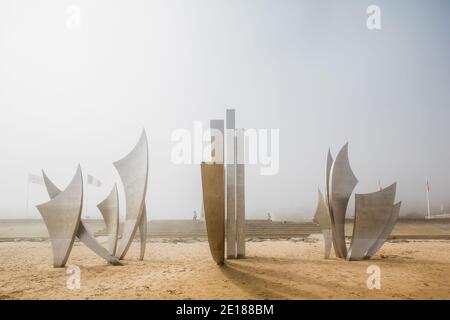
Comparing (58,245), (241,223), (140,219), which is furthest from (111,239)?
(241,223)

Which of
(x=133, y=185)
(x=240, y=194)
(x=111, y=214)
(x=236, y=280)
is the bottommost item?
(x=236, y=280)

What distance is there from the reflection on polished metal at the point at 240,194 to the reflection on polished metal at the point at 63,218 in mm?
5423

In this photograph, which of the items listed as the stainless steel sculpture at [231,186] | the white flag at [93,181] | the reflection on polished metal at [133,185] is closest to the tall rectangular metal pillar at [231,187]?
the stainless steel sculpture at [231,186]

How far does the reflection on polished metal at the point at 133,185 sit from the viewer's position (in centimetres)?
1100

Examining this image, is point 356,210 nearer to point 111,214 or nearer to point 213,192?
point 213,192

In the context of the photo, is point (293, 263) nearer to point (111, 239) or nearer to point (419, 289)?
point (419, 289)

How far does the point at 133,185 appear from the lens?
11.2 metres

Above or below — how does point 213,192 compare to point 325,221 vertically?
above

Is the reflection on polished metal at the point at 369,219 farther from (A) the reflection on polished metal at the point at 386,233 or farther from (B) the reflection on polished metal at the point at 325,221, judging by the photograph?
(B) the reflection on polished metal at the point at 325,221

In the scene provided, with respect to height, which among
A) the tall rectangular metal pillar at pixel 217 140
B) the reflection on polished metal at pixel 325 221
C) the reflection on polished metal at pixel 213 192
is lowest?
the reflection on polished metal at pixel 325 221

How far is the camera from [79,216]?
389 inches

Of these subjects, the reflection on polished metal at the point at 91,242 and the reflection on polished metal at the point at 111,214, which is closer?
the reflection on polished metal at the point at 91,242

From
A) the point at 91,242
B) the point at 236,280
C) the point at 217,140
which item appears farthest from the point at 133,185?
the point at 236,280

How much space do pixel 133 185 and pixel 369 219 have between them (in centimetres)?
838
